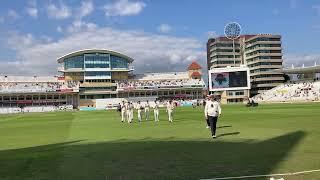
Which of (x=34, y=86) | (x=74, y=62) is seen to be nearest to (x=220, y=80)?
(x=74, y=62)

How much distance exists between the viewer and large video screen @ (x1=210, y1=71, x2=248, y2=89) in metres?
138

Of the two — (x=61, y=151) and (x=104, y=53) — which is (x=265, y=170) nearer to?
(x=61, y=151)

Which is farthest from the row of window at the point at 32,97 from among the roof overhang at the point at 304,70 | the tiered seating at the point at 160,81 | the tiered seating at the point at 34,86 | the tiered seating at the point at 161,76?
the roof overhang at the point at 304,70

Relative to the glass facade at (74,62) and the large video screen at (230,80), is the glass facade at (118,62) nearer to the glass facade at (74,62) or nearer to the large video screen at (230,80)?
the glass facade at (74,62)

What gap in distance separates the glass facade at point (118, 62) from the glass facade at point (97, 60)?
2121mm

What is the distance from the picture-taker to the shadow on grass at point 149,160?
12.5 meters

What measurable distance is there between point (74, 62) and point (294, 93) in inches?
3159

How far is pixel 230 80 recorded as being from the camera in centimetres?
13900

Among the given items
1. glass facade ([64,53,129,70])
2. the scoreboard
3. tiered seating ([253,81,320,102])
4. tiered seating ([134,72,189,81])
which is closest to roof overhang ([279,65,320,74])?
tiered seating ([253,81,320,102])

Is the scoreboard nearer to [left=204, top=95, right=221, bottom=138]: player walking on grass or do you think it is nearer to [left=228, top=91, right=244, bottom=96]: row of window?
[left=228, top=91, right=244, bottom=96]: row of window

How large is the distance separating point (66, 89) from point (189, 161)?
148 metres

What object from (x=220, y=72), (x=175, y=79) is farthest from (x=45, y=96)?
(x=220, y=72)

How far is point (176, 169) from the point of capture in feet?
42.5

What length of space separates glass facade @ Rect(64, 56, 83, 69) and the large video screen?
179ft
